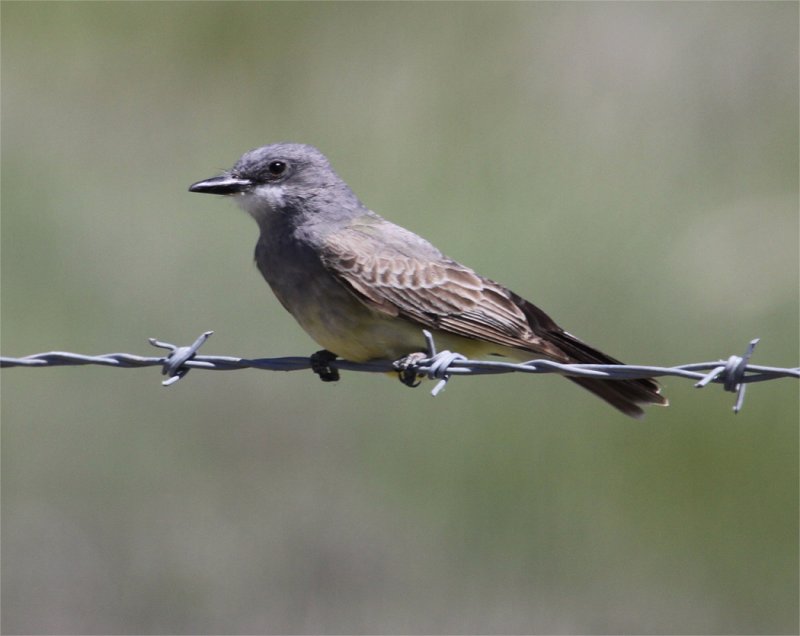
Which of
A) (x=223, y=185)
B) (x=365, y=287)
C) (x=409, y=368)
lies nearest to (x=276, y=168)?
(x=223, y=185)

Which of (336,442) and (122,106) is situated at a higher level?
(122,106)

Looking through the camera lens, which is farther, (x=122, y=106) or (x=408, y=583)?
(x=122, y=106)

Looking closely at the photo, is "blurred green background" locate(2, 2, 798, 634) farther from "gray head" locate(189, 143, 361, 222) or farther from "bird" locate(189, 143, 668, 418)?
"gray head" locate(189, 143, 361, 222)

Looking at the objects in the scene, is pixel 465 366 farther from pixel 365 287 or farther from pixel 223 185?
pixel 223 185

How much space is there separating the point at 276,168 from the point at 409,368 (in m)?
1.76

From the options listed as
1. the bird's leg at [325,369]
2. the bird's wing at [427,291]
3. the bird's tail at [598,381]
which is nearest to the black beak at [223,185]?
the bird's wing at [427,291]

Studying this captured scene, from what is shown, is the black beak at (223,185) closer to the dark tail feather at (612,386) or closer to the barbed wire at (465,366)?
the barbed wire at (465,366)

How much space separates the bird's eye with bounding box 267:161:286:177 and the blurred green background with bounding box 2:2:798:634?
2815 millimetres

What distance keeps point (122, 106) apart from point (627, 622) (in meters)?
8.78

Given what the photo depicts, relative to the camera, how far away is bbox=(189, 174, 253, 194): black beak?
22.3 ft

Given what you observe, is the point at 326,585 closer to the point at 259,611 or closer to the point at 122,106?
the point at 259,611

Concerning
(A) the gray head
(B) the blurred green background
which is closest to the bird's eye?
(A) the gray head

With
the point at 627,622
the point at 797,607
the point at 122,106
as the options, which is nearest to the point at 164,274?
the point at 122,106

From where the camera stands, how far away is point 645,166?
1336cm
